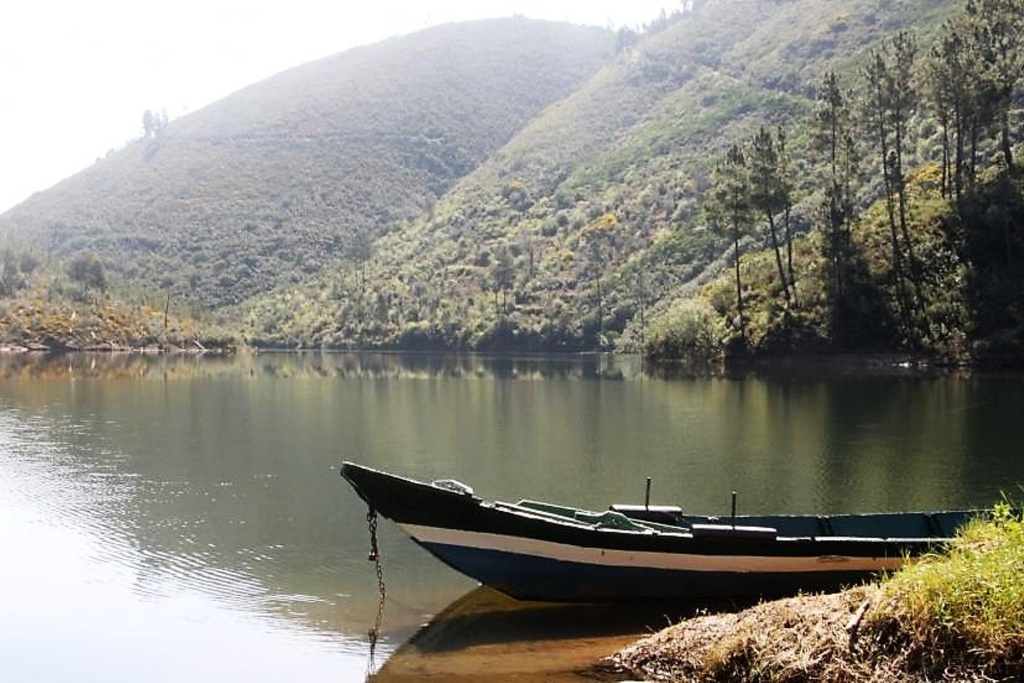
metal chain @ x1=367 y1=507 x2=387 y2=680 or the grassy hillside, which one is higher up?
the grassy hillside

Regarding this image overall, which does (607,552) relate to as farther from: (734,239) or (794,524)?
(734,239)

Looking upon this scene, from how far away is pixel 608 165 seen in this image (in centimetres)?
17638

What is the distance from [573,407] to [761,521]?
34606 millimetres

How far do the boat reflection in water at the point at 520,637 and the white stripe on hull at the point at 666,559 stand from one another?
2.65ft

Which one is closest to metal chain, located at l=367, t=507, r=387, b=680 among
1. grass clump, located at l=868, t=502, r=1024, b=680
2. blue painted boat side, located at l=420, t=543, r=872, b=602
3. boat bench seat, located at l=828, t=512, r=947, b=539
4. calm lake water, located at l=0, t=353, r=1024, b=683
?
calm lake water, located at l=0, t=353, r=1024, b=683

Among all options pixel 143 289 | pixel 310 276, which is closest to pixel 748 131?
pixel 310 276

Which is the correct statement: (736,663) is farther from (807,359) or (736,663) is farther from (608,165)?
(608,165)

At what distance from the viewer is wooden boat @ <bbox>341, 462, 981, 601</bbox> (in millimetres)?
16281

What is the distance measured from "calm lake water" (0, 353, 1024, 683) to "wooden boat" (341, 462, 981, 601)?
68cm

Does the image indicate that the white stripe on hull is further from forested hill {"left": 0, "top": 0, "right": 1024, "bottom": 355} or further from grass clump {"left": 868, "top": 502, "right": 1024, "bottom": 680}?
forested hill {"left": 0, "top": 0, "right": 1024, "bottom": 355}

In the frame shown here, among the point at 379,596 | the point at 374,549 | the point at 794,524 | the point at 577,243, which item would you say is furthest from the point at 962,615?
the point at 577,243

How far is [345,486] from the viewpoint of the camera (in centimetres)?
2917

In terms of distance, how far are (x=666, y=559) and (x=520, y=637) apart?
2768 mm

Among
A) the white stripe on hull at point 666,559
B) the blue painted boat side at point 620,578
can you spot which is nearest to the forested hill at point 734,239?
the white stripe on hull at point 666,559
